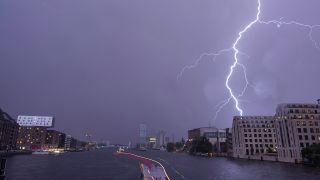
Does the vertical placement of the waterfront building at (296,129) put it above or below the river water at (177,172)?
A: above

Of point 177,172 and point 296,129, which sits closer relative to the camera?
point 177,172

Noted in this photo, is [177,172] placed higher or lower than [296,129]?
lower

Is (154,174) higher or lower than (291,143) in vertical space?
lower

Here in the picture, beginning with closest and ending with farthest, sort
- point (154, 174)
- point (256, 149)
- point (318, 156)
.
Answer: point (154, 174) → point (318, 156) → point (256, 149)

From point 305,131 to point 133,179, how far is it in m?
97.6

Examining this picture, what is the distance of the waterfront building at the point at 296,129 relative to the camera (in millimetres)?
136125

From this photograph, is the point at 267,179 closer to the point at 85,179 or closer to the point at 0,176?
the point at 85,179

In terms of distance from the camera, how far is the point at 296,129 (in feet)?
457

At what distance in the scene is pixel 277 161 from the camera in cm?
15088

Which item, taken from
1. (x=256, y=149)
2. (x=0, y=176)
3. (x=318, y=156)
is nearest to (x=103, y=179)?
(x=0, y=176)

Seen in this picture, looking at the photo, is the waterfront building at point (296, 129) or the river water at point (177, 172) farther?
the waterfront building at point (296, 129)

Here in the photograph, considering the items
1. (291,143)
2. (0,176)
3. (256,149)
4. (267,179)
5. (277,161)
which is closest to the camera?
(0,176)

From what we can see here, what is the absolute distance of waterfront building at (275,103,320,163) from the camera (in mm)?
136125

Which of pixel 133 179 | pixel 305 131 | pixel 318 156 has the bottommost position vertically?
pixel 133 179
